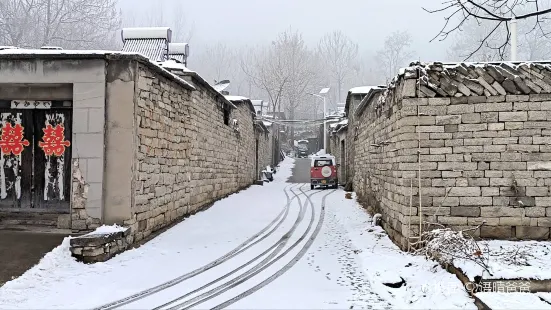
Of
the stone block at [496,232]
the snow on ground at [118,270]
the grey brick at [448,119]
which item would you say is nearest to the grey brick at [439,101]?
the grey brick at [448,119]

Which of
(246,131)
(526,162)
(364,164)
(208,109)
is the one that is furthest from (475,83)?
(246,131)

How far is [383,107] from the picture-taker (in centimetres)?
783

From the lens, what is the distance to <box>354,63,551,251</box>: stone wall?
559cm

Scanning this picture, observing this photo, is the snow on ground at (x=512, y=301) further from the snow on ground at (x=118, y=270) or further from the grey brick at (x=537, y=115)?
the snow on ground at (x=118, y=270)

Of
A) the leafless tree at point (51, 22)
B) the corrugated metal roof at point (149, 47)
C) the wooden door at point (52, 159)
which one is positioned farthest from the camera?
the leafless tree at point (51, 22)

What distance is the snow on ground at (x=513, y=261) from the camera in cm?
404

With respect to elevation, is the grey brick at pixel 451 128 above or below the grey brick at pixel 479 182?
above

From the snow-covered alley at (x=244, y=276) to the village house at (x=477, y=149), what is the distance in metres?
1.14

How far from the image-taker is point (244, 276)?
197 inches

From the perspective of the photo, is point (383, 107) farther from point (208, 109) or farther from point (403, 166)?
point (208, 109)

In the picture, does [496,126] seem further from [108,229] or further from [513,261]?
[108,229]

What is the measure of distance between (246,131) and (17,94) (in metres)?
11.8

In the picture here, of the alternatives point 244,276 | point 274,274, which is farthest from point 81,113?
point 274,274

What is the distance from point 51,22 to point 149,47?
39.2ft
